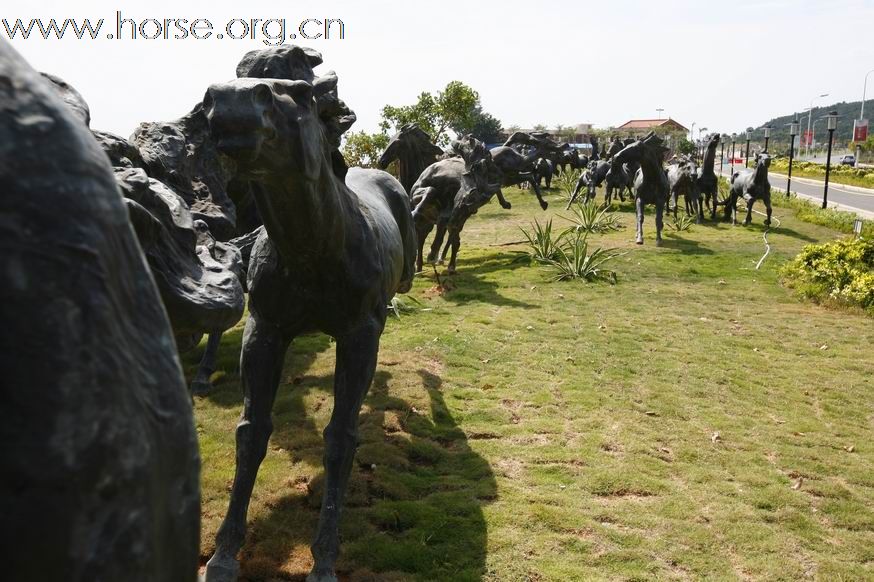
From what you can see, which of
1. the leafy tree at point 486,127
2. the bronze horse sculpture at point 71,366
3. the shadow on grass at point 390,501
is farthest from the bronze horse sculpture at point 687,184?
the leafy tree at point 486,127

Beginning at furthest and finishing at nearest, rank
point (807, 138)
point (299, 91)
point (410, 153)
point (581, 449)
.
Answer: point (807, 138), point (410, 153), point (581, 449), point (299, 91)

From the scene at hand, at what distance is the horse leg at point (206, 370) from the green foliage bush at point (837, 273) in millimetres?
7598

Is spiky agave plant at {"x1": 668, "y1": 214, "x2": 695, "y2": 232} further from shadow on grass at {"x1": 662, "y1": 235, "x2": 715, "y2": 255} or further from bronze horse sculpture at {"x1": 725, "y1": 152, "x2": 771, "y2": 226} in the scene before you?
bronze horse sculpture at {"x1": 725, "y1": 152, "x2": 771, "y2": 226}

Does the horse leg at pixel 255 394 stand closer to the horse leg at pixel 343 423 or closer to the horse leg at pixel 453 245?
the horse leg at pixel 343 423

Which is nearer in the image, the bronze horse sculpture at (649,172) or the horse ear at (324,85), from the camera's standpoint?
the horse ear at (324,85)

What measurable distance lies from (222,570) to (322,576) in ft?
1.36

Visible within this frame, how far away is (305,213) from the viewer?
8.36 ft

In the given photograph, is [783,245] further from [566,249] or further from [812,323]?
[812,323]

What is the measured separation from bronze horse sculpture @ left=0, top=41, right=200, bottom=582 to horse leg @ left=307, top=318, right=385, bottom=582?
2.42 metres

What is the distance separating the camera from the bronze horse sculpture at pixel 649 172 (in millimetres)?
13508

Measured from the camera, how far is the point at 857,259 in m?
9.66

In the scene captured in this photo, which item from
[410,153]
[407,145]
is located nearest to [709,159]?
[410,153]

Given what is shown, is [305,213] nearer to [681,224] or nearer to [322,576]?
[322,576]

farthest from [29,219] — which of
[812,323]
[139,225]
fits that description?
[812,323]
